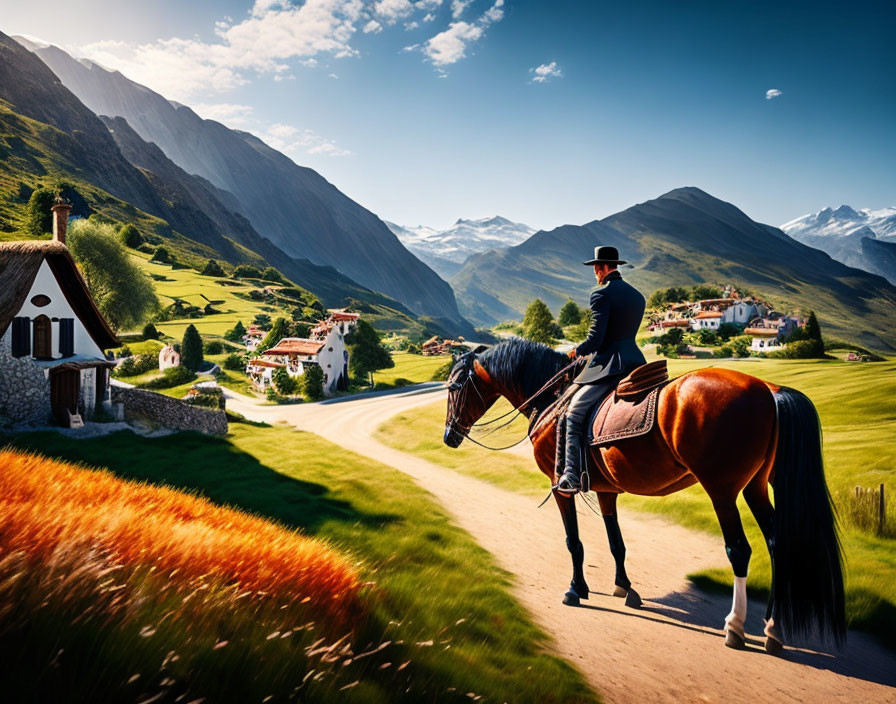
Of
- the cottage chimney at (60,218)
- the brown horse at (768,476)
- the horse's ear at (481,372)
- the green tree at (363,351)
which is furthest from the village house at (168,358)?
the brown horse at (768,476)

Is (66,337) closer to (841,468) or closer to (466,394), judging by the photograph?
(466,394)

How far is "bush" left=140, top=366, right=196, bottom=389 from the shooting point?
117ft

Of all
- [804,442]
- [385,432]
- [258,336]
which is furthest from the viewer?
[258,336]

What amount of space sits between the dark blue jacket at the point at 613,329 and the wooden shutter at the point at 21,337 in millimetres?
21772

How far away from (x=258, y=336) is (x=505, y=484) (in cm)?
3985

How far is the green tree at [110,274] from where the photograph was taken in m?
38.9

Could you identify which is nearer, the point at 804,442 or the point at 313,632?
the point at 313,632

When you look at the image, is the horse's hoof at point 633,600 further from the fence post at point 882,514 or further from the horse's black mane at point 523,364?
the fence post at point 882,514

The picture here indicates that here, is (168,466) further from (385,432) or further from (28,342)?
(385,432)

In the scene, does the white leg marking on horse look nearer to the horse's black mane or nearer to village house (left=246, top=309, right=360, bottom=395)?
the horse's black mane

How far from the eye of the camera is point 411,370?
60.8 metres

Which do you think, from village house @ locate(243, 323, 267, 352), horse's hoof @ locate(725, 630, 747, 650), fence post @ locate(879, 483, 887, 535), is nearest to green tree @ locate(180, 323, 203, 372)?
village house @ locate(243, 323, 267, 352)

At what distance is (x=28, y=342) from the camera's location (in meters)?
18.6

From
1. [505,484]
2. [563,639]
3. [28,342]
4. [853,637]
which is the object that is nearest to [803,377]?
[505,484]
